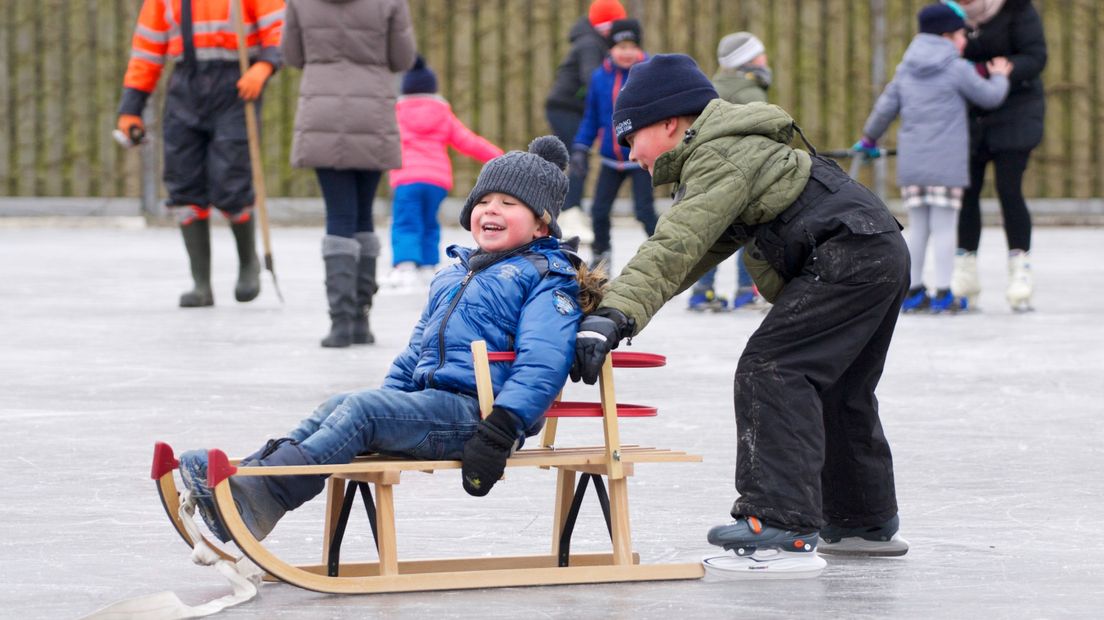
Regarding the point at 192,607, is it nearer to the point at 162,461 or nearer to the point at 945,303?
the point at 162,461

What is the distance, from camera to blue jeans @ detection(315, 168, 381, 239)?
27.2 feet

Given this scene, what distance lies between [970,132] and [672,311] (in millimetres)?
1865

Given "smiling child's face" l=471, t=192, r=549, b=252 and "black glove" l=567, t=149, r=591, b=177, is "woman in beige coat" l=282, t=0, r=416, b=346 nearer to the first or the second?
"black glove" l=567, t=149, r=591, b=177

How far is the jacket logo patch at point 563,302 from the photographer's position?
13.2 ft

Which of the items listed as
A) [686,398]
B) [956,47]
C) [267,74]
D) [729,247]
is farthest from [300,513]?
[956,47]

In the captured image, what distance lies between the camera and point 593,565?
160 inches

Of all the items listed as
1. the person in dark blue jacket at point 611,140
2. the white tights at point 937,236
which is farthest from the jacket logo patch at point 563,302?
the person in dark blue jacket at point 611,140

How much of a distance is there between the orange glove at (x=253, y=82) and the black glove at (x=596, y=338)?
595 centimetres

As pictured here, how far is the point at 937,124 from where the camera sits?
982 cm

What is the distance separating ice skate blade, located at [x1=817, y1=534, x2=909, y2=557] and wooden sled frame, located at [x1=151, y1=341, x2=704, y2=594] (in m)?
0.46

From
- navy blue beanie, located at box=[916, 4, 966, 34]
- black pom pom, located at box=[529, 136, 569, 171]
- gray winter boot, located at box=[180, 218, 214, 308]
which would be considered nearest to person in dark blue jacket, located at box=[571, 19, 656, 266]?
navy blue beanie, located at box=[916, 4, 966, 34]

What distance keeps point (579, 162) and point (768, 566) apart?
312 inches

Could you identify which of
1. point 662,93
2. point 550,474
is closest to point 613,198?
point 550,474

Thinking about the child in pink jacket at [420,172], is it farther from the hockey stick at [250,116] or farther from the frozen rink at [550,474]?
the hockey stick at [250,116]
